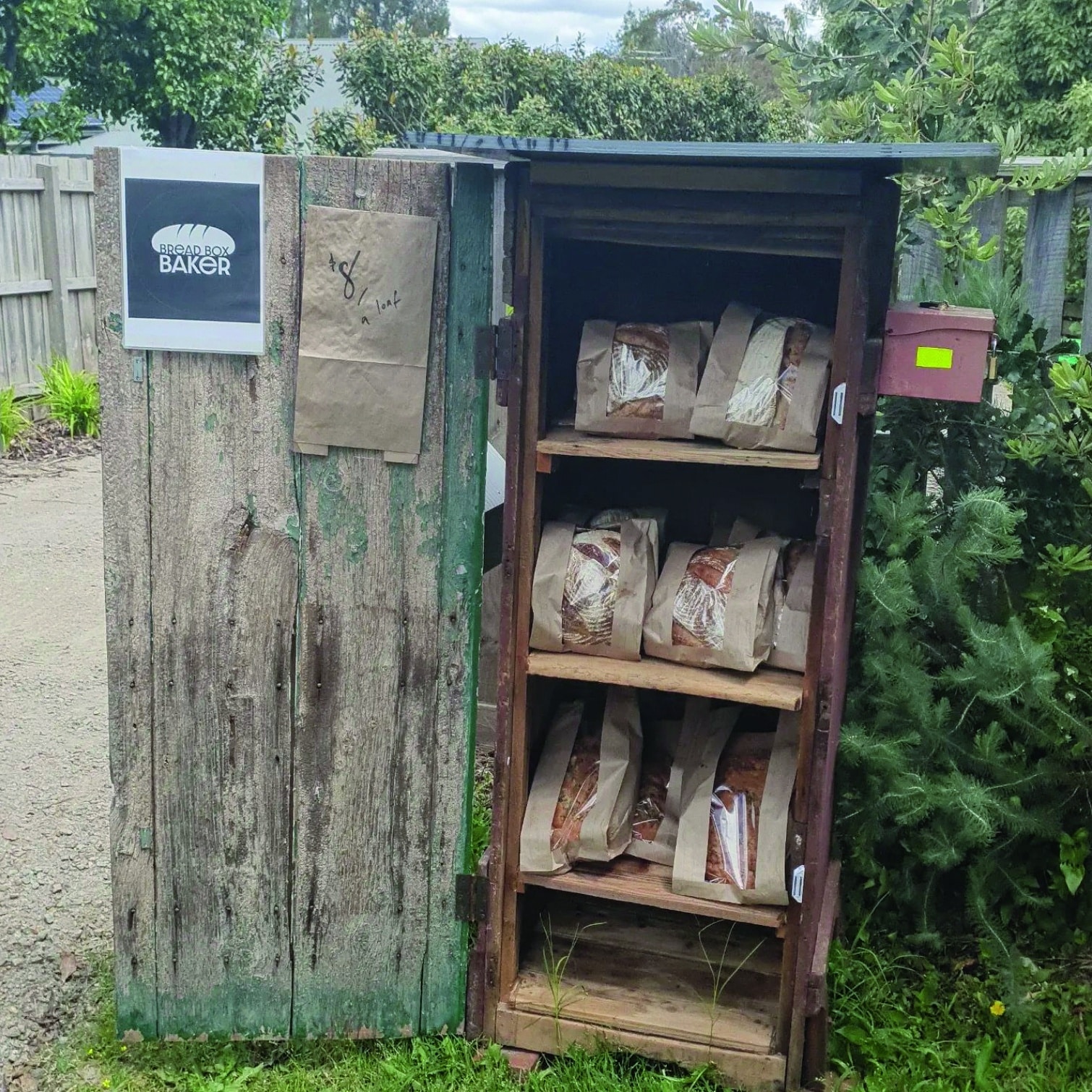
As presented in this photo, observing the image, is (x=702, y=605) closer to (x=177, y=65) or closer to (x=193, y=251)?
(x=193, y=251)

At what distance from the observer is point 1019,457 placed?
314 cm

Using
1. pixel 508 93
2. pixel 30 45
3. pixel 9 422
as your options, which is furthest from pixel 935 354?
pixel 508 93

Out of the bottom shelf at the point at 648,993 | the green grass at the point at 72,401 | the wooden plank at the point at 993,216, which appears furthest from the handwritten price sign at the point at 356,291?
the green grass at the point at 72,401

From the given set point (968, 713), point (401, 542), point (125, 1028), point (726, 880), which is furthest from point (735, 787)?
point (125, 1028)

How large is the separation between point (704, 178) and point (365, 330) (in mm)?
738

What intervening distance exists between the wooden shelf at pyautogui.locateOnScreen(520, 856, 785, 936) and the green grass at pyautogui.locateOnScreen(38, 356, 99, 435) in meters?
7.92

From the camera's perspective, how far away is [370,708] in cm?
269

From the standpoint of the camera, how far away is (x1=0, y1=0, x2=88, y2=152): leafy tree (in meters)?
11.6

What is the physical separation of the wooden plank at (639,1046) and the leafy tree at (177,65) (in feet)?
40.6

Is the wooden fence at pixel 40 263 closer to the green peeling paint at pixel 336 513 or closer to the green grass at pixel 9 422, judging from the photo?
the green grass at pixel 9 422

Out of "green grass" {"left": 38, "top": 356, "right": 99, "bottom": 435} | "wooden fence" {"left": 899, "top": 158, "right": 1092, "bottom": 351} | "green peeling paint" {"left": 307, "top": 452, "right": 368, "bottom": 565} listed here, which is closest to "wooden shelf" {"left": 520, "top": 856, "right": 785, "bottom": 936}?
"green peeling paint" {"left": 307, "top": 452, "right": 368, "bottom": 565}

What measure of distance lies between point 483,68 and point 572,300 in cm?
1396

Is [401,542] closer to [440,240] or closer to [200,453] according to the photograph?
[200,453]

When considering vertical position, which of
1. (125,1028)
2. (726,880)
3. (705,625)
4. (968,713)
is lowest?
(125,1028)
